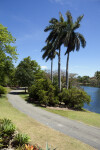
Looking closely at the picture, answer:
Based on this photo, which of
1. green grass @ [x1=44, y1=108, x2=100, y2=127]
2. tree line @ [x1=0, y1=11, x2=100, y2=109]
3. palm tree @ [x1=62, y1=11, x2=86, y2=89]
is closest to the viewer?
green grass @ [x1=44, y1=108, x2=100, y2=127]

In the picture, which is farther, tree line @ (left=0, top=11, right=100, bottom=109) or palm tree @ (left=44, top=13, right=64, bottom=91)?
palm tree @ (left=44, top=13, right=64, bottom=91)

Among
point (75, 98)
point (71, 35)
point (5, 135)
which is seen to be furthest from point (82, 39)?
point (5, 135)

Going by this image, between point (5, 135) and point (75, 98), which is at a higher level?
point (5, 135)

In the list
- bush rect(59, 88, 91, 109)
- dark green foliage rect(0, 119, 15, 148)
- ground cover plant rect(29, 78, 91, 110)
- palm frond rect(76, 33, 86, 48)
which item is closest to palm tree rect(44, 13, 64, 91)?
ground cover plant rect(29, 78, 91, 110)

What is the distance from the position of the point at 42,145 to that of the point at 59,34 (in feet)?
61.9

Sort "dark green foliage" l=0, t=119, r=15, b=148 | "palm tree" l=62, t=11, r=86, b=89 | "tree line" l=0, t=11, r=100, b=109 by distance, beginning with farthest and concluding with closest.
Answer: "palm tree" l=62, t=11, r=86, b=89 < "tree line" l=0, t=11, r=100, b=109 < "dark green foliage" l=0, t=119, r=15, b=148

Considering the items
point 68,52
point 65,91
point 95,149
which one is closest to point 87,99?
point 65,91

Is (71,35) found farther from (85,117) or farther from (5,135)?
(5,135)

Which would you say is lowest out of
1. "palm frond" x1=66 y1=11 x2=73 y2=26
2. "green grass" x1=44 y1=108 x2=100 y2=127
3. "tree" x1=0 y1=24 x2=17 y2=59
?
"green grass" x1=44 y1=108 x2=100 y2=127

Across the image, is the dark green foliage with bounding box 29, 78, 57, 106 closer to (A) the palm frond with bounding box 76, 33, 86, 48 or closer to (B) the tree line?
(B) the tree line

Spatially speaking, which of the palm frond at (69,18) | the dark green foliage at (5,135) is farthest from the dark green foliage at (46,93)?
the dark green foliage at (5,135)

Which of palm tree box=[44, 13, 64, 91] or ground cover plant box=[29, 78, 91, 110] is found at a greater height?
palm tree box=[44, 13, 64, 91]

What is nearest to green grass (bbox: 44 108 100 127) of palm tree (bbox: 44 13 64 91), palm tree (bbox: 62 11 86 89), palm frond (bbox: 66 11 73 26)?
palm tree (bbox: 44 13 64 91)

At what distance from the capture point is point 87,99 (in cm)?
1875
